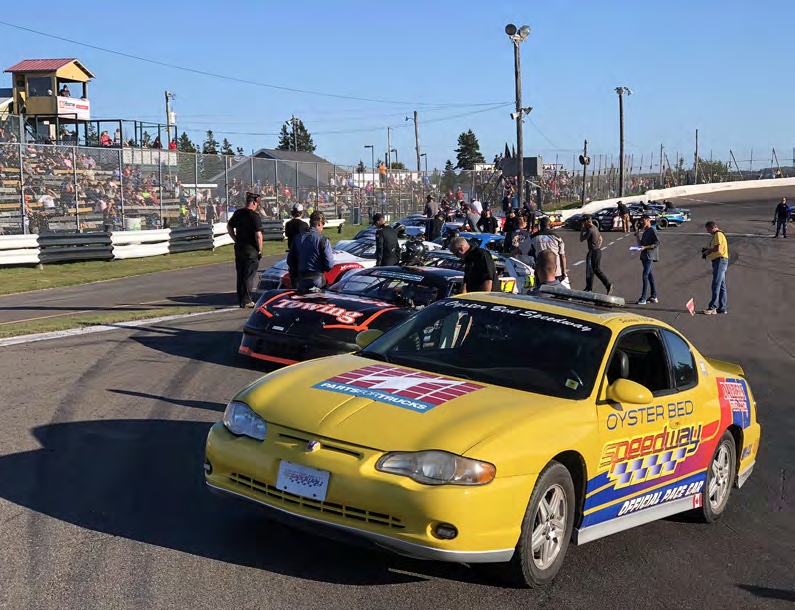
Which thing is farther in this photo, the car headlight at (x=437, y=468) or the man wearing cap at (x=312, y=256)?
the man wearing cap at (x=312, y=256)

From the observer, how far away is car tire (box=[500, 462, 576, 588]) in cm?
473

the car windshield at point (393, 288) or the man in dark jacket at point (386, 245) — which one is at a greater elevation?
the man in dark jacket at point (386, 245)

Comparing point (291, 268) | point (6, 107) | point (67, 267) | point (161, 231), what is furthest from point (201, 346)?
point (6, 107)

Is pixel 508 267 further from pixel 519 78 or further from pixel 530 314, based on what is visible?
pixel 519 78

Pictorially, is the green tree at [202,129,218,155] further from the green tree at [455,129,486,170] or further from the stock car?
the stock car

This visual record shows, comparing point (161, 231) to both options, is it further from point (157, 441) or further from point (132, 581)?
point (132, 581)

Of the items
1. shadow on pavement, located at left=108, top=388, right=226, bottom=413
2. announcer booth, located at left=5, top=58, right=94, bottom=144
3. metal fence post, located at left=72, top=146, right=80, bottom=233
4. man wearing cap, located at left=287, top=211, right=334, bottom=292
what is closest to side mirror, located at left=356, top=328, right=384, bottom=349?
shadow on pavement, located at left=108, top=388, right=226, bottom=413

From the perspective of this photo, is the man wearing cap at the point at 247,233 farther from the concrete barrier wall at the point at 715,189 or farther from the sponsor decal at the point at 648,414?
the concrete barrier wall at the point at 715,189

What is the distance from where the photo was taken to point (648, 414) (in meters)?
5.71

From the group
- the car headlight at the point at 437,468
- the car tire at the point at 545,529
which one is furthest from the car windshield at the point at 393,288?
the car headlight at the point at 437,468

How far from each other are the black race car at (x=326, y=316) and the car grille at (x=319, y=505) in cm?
527

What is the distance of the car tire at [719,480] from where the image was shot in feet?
20.9

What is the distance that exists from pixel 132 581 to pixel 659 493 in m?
3.13

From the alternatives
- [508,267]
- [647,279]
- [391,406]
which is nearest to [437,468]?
[391,406]
